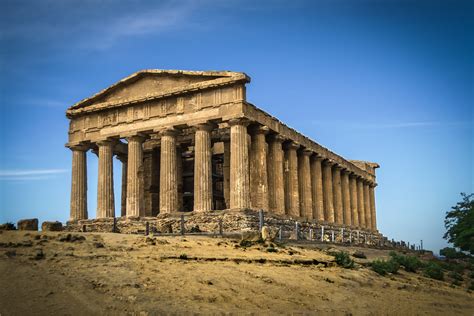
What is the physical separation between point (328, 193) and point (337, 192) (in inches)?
137

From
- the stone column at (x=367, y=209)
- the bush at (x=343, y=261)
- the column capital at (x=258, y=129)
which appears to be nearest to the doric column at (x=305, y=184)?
the column capital at (x=258, y=129)

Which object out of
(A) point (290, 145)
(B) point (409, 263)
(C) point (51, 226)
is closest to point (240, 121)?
(A) point (290, 145)

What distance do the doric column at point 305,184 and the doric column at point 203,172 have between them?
1046 centimetres

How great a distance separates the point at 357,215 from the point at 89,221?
2874 centimetres

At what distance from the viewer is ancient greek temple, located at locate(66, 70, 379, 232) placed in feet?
120

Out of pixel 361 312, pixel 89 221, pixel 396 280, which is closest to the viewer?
pixel 361 312

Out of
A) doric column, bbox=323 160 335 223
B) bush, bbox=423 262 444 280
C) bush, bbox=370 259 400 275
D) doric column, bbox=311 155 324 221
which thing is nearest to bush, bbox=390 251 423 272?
bush, bbox=423 262 444 280

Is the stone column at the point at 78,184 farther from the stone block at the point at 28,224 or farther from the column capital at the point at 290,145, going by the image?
the stone block at the point at 28,224

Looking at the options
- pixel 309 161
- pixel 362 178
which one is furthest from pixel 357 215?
pixel 309 161

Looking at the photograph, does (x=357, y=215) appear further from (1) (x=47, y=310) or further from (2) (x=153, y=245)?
(1) (x=47, y=310)

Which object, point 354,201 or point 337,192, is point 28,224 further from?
point 354,201

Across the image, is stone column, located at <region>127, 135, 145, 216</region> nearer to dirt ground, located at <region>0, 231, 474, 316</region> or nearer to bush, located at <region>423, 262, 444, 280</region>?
dirt ground, located at <region>0, 231, 474, 316</region>

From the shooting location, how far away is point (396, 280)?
22406 millimetres

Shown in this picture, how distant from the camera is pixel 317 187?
4781 centimetres
